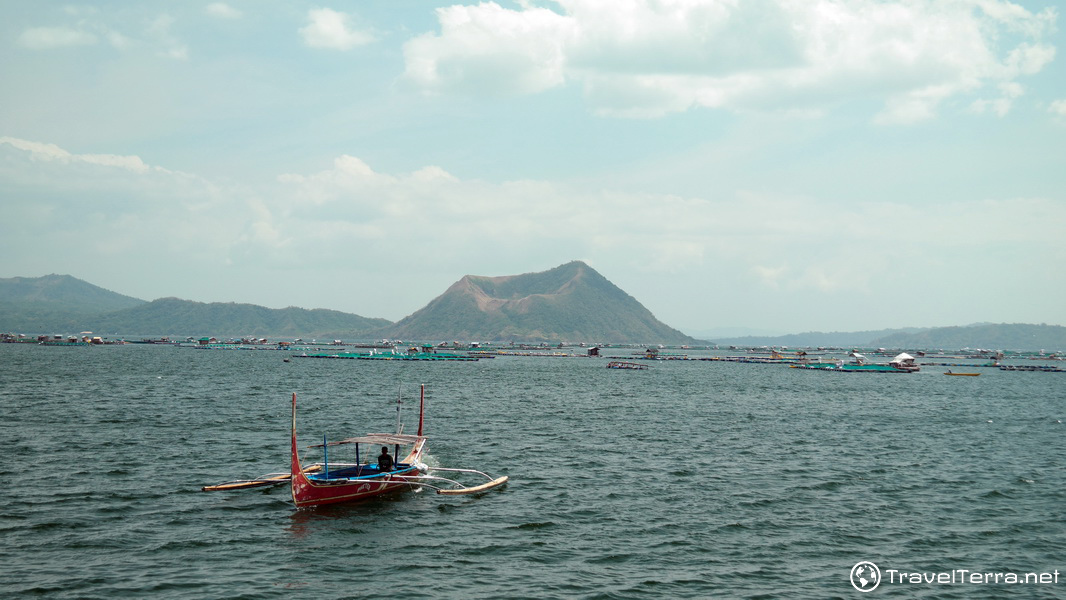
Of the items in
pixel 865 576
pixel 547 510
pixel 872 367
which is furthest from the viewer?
pixel 872 367

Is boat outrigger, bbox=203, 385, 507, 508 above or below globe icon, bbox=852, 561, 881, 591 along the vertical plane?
above

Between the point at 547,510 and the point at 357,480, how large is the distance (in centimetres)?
885

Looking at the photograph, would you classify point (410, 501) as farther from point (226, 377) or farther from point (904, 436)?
point (226, 377)

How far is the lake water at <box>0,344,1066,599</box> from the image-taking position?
23.7 m

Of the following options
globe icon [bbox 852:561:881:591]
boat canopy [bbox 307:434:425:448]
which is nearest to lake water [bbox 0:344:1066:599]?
globe icon [bbox 852:561:881:591]

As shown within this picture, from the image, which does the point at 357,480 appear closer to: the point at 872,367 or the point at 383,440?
the point at 383,440

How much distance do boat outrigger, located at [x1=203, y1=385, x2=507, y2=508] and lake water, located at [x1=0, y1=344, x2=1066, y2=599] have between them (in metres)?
0.67

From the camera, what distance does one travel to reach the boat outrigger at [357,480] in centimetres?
3177

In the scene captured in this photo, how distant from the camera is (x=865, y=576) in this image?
24.6m

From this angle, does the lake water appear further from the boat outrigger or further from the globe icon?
the boat outrigger

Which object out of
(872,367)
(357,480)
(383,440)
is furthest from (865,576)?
(872,367)

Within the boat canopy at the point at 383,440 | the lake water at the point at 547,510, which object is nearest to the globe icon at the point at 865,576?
the lake water at the point at 547,510

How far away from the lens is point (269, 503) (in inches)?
1276

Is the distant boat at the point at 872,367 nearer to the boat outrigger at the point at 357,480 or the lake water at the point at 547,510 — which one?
the lake water at the point at 547,510
